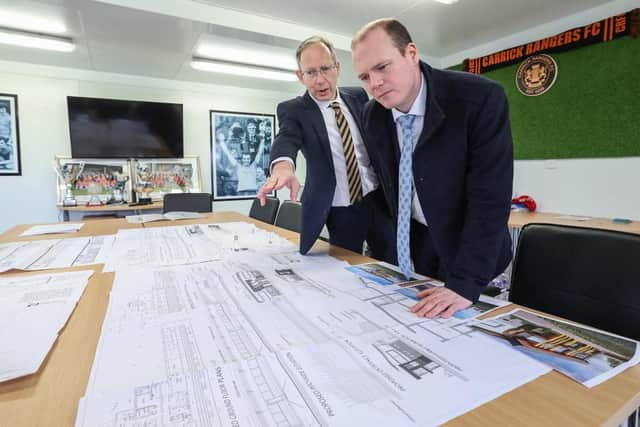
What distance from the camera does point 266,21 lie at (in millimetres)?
2951

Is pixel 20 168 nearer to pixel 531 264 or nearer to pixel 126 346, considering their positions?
pixel 126 346

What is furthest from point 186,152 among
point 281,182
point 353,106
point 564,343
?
point 564,343

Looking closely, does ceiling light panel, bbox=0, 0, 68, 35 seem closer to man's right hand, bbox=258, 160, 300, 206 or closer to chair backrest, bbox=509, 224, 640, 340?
man's right hand, bbox=258, 160, 300, 206

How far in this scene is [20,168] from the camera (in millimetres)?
3877

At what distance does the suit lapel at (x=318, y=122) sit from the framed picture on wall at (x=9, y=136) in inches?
166

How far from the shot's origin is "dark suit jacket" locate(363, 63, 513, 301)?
849mm

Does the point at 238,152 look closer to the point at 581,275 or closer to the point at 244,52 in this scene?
the point at 244,52

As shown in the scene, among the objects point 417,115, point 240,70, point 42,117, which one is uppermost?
point 240,70

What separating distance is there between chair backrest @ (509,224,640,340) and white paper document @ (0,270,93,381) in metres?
1.16

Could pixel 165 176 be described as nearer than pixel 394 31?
No

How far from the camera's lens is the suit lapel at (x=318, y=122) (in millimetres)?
1312

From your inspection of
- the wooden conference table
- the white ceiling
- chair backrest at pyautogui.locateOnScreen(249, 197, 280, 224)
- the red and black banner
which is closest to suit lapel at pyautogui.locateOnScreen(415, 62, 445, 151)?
the wooden conference table

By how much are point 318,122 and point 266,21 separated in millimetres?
2140

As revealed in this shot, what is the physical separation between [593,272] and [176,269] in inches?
45.8
